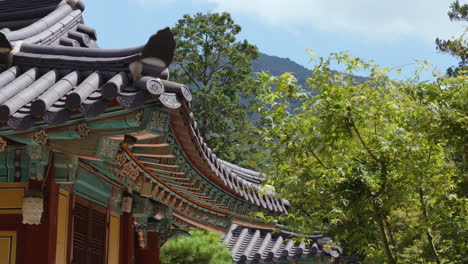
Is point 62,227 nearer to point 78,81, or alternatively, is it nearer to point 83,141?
point 83,141

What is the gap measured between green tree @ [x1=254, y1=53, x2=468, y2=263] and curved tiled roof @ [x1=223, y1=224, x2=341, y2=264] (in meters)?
8.27

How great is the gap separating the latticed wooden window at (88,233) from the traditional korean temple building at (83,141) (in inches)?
0.4

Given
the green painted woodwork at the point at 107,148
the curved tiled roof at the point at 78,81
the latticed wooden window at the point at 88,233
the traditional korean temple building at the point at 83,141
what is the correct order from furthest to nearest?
1. the latticed wooden window at the point at 88,233
2. the green painted woodwork at the point at 107,148
3. the traditional korean temple building at the point at 83,141
4. the curved tiled roof at the point at 78,81

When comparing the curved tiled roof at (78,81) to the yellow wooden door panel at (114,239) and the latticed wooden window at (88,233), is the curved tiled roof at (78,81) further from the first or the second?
the yellow wooden door panel at (114,239)

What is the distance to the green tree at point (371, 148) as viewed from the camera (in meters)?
8.14

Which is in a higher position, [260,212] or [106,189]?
[106,189]

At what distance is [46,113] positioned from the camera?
3.90 metres

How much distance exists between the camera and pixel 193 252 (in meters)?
11.2

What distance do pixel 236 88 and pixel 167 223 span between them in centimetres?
2440

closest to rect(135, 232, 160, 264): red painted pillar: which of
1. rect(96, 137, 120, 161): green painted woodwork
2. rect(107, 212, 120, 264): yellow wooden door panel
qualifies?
rect(107, 212, 120, 264): yellow wooden door panel

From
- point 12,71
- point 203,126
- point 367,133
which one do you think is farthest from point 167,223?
point 203,126

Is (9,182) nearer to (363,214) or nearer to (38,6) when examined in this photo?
(38,6)

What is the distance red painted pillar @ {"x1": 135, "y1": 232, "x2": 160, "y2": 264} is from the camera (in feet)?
30.4

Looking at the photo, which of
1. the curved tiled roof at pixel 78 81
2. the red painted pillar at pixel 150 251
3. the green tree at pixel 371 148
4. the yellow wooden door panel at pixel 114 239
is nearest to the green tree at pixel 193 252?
the red painted pillar at pixel 150 251
